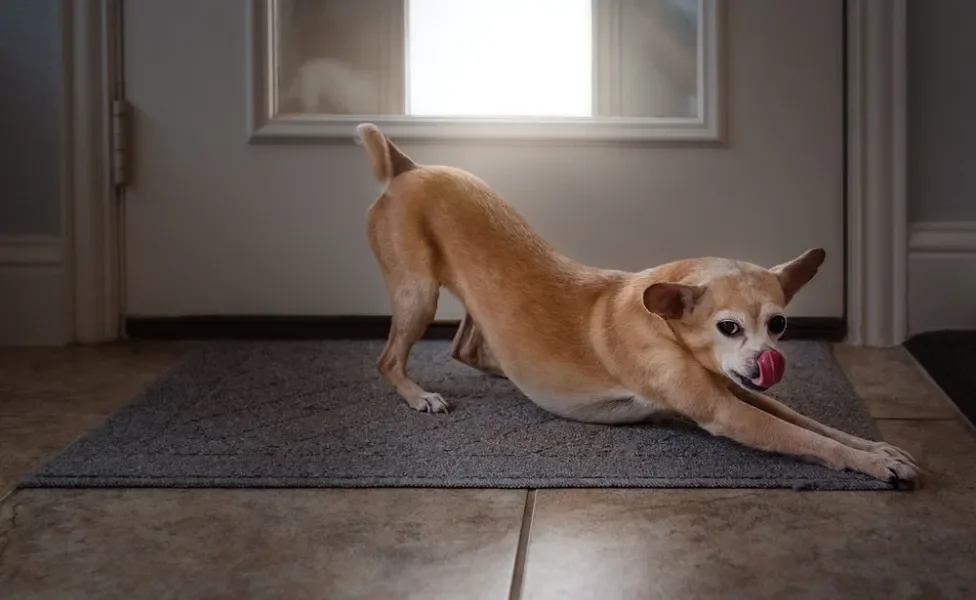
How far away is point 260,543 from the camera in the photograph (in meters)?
1.01

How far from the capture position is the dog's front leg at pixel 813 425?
120cm

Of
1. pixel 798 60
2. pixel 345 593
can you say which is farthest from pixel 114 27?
pixel 345 593

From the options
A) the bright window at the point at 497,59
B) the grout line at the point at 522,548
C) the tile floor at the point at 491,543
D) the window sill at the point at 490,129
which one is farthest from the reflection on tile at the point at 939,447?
the bright window at the point at 497,59

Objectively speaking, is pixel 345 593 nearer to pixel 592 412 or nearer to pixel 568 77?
pixel 592 412

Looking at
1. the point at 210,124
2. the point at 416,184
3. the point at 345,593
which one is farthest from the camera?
the point at 210,124

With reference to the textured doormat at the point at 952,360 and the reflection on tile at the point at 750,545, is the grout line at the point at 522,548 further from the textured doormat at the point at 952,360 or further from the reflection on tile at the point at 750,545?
the textured doormat at the point at 952,360

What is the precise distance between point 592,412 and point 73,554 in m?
0.62

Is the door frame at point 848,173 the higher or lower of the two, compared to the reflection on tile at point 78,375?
higher

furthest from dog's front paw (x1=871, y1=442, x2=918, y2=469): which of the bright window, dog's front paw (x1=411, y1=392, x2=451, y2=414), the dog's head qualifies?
the bright window

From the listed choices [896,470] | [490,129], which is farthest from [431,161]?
[896,470]

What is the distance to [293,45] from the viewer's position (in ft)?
6.27

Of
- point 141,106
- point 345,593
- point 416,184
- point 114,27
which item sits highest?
point 114,27

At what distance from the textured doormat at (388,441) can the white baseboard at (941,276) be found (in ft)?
0.92

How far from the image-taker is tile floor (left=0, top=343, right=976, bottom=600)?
36.2 inches
